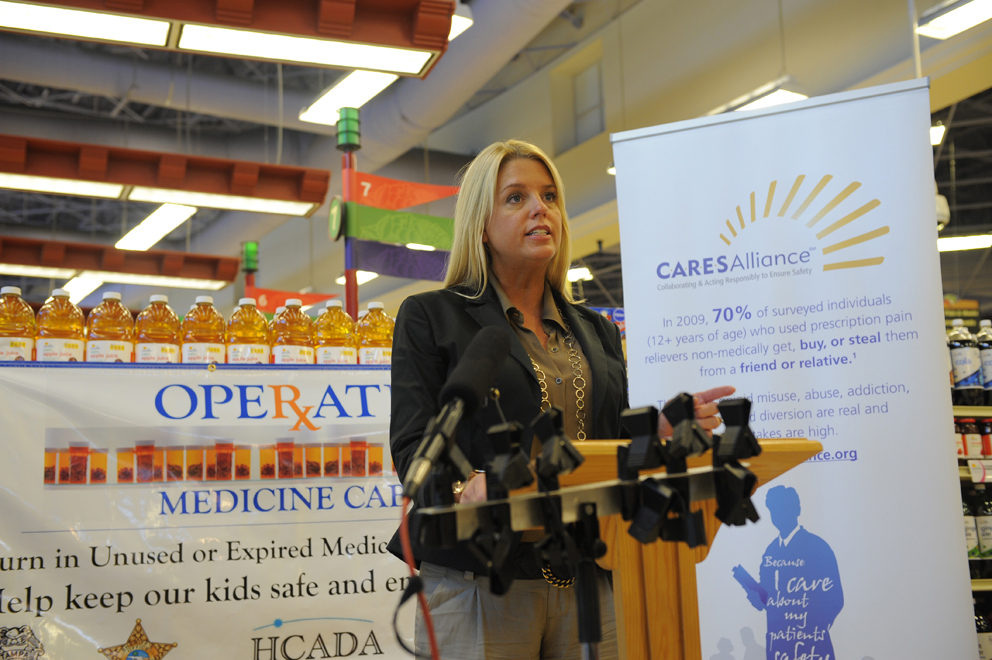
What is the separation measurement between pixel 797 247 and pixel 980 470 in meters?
1.74

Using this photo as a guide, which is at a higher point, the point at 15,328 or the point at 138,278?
the point at 138,278

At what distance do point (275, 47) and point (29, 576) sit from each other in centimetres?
225

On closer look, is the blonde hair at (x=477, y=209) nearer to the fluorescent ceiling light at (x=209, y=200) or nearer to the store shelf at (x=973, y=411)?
the store shelf at (x=973, y=411)

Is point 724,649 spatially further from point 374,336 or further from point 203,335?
point 203,335

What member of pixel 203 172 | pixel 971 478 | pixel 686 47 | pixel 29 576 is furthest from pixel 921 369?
pixel 686 47

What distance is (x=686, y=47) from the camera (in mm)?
7504

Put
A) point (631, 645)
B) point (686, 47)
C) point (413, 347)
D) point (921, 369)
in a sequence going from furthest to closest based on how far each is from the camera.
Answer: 1. point (686, 47)
2. point (921, 369)
3. point (413, 347)
4. point (631, 645)

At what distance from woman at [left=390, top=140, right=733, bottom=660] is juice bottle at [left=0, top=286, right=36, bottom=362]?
66.4 inches

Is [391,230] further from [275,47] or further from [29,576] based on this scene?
[29,576]

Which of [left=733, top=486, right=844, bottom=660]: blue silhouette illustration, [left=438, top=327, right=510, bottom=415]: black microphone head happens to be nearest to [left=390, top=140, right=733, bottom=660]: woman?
[left=438, top=327, right=510, bottom=415]: black microphone head

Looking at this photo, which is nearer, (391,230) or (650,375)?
(650,375)

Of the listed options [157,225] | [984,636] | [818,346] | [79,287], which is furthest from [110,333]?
[79,287]

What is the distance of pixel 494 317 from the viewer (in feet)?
5.41

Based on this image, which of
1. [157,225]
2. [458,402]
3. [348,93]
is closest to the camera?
[458,402]
